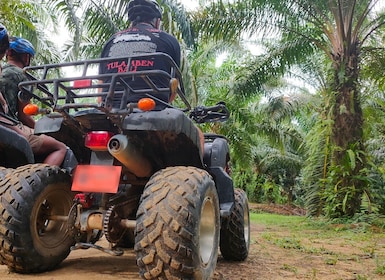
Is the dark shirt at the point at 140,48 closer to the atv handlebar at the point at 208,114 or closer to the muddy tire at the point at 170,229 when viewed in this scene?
the atv handlebar at the point at 208,114

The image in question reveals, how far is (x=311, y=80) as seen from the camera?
19.7 m

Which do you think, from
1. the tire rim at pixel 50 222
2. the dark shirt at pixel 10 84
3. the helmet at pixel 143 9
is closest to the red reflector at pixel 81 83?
the tire rim at pixel 50 222

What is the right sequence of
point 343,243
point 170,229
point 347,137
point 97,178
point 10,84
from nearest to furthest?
1. point 170,229
2. point 97,178
3. point 10,84
4. point 343,243
5. point 347,137

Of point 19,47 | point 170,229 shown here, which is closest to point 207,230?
point 170,229

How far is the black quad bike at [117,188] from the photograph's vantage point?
2350mm

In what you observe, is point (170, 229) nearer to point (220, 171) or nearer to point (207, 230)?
point (207, 230)

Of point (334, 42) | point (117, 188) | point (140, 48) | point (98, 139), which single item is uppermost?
point (334, 42)

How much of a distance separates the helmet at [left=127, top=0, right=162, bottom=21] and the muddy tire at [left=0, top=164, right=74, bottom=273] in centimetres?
144

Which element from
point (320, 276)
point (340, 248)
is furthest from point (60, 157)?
point (340, 248)

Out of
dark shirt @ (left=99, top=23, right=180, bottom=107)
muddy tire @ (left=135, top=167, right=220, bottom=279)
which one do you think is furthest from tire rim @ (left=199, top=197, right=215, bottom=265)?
dark shirt @ (left=99, top=23, right=180, bottom=107)

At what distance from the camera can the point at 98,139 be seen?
2.75 m

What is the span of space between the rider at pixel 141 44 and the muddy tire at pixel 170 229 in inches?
32.5

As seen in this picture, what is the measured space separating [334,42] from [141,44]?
27.1 ft

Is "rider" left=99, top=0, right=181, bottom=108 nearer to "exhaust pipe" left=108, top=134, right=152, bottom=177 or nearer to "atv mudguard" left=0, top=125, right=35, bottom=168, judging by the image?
"exhaust pipe" left=108, top=134, right=152, bottom=177
